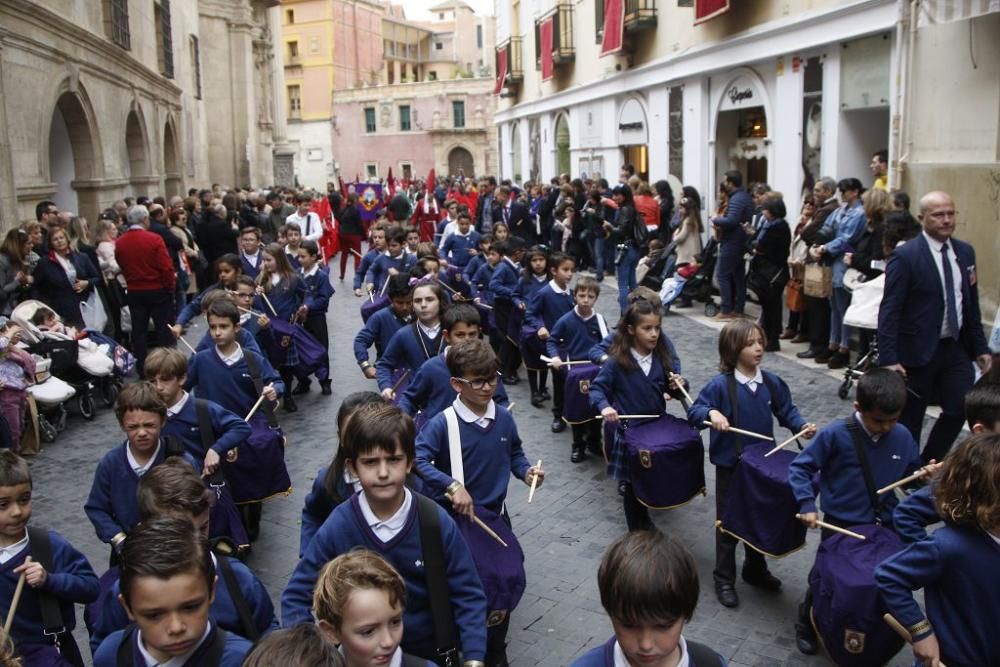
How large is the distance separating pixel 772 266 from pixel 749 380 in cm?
657

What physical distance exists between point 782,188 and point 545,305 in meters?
7.20

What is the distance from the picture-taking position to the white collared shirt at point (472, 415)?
4.76m

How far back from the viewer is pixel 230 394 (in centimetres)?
678

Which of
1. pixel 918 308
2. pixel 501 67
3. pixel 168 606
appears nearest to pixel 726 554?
pixel 918 308

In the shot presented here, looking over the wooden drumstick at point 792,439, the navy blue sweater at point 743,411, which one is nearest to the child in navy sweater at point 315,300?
the navy blue sweater at point 743,411

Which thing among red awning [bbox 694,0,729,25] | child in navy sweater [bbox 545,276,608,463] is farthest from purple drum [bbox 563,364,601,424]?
red awning [bbox 694,0,729,25]

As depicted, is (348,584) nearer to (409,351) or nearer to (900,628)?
(900,628)

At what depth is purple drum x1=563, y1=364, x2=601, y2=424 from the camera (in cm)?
753

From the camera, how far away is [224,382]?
22.2 feet

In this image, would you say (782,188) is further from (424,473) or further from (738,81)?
(424,473)

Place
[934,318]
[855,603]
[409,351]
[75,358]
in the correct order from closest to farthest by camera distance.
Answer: [855,603]
[934,318]
[409,351]
[75,358]

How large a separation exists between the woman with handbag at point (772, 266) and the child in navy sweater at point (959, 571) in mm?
8501

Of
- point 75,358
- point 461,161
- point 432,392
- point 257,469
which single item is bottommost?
point 257,469

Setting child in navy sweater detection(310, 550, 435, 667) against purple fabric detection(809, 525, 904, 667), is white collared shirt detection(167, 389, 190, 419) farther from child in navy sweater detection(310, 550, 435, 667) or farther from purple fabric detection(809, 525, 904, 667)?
purple fabric detection(809, 525, 904, 667)
